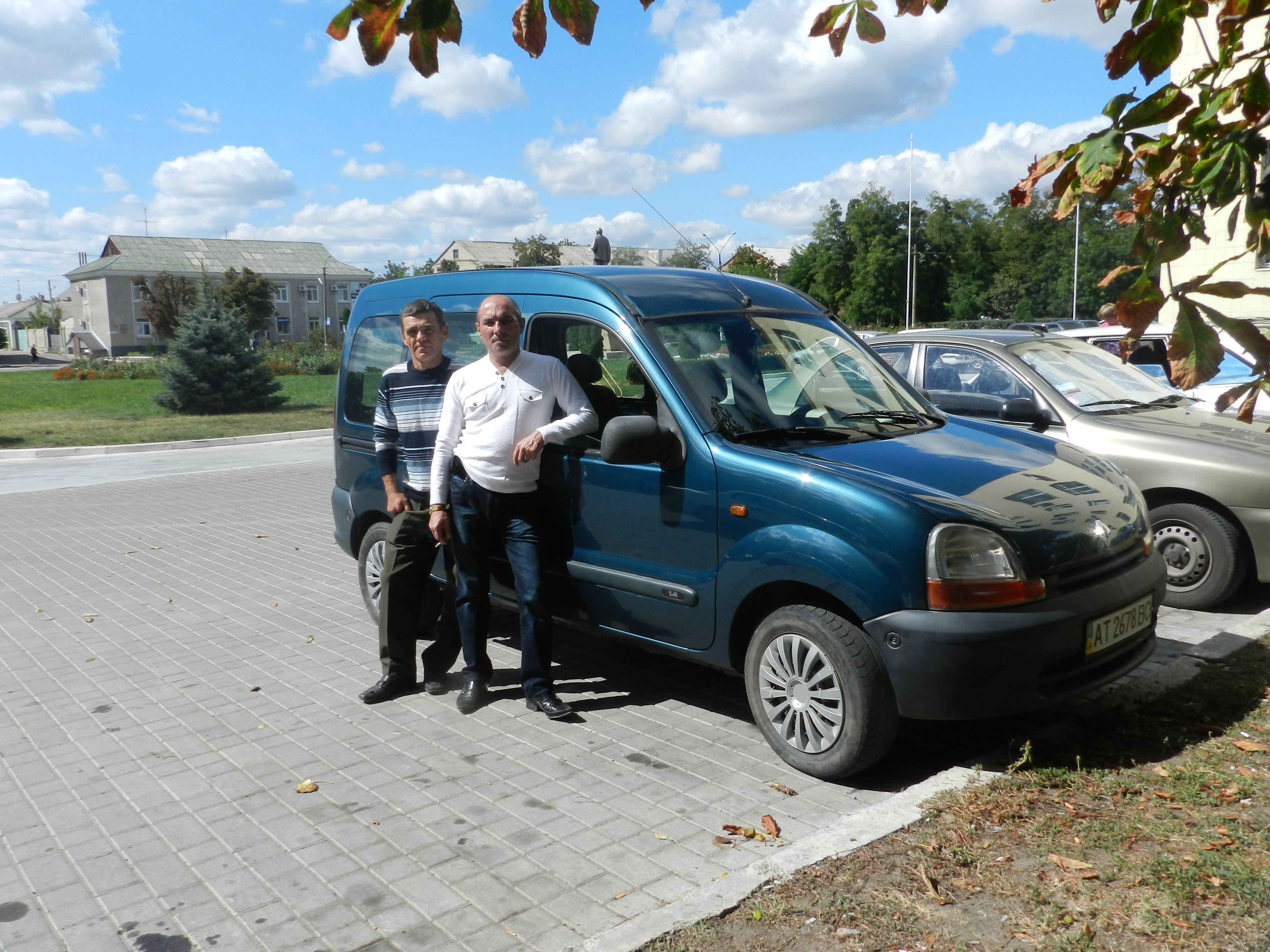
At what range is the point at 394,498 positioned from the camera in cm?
570

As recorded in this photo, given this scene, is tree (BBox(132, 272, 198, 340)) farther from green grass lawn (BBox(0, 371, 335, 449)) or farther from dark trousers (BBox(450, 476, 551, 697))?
dark trousers (BBox(450, 476, 551, 697))

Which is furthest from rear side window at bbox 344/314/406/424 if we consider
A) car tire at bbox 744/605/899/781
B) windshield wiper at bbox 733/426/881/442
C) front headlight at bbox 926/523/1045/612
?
front headlight at bbox 926/523/1045/612

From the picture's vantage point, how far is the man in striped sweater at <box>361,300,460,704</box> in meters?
5.61

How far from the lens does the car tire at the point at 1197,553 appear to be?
6328mm

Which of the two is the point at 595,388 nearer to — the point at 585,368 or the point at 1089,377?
the point at 585,368

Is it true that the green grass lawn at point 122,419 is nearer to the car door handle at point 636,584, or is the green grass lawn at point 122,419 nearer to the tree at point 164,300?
the car door handle at point 636,584

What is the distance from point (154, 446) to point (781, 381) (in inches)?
706

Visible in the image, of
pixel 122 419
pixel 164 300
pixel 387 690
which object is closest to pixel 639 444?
pixel 387 690

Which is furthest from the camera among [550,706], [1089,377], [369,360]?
[1089,377]

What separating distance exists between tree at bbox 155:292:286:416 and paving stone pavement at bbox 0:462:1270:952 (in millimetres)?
20104

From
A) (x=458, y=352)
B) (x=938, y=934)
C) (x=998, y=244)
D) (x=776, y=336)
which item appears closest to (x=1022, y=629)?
(x=938, y=934)

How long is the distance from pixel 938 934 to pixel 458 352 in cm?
405

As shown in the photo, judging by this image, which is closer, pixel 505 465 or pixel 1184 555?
pixel 505 465

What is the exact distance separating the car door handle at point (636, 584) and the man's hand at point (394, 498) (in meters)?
1.08
